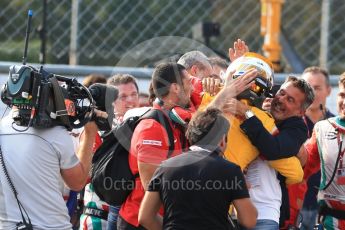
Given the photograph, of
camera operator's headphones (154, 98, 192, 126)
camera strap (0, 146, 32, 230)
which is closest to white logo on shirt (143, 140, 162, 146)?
camera operator's headphones (154, 98, 192, 126)

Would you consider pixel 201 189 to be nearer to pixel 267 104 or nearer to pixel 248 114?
pixel 248 114

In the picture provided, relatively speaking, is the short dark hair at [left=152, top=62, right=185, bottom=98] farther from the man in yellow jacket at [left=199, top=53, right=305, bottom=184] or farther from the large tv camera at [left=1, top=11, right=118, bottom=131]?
the large tv camera at [left=1, top=11, right=118, bottom=131]

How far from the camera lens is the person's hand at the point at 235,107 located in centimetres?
629

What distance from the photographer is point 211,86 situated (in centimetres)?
665

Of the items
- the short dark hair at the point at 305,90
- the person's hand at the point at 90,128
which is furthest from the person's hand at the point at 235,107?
the person's hand at the point at 90,128

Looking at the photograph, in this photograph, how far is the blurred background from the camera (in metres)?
10.0

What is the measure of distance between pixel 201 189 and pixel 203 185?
0.03 metres

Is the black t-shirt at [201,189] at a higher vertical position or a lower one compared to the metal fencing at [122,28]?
lower

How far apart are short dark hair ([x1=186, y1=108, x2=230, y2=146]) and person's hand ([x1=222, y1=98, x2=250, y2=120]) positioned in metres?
0.37

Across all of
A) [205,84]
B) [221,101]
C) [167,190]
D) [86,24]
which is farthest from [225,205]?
[86,24]

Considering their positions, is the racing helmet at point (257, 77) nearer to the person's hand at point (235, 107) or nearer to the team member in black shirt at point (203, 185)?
the person's hand at point (235, 107)

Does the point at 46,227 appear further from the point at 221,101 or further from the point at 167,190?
the point at 221,101

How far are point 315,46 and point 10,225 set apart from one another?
5.21 m

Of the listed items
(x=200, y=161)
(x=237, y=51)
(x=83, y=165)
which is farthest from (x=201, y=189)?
(x=237, y=51)
